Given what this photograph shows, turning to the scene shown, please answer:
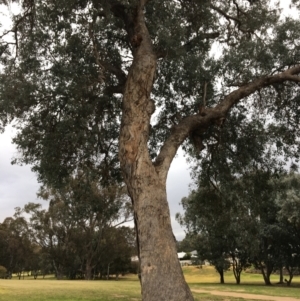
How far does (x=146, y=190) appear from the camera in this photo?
339 inches

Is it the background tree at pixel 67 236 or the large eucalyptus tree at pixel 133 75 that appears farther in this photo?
the background tree at pixel 67 236

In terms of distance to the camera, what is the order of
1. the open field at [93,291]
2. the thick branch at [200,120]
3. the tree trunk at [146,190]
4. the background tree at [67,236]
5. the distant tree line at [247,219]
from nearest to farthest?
the tree trunk at [146,190], the thick branch at [200,120], the distant tree line at [247,219], the open field at [93,291], the background tree at [67,236]

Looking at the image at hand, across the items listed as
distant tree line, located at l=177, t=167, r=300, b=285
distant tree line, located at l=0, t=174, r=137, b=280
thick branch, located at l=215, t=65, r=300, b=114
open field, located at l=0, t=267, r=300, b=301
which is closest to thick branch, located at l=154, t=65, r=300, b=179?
thick branch, located at l=215, t=65, r=300, b=114

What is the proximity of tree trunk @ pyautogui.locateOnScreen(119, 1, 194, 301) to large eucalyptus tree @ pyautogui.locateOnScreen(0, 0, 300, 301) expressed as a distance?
0.05 m

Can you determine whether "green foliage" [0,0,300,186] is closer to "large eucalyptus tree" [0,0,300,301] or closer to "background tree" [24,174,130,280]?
"large eucalyptus tree" [0,0,300,301]

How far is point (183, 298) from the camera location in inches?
290

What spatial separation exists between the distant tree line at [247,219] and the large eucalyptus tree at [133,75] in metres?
2.13

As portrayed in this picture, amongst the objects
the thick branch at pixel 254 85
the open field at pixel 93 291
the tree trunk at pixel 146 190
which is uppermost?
the thick branch at pixel 254 85

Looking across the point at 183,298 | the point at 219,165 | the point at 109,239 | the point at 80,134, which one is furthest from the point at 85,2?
the point at 109,239

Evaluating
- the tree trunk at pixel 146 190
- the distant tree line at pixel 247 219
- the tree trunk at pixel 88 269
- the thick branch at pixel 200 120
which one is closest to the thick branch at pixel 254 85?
the thick branch at pixel 200 120

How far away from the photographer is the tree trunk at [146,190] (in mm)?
7509

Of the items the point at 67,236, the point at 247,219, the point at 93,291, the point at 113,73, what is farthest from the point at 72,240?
the point at 113,73

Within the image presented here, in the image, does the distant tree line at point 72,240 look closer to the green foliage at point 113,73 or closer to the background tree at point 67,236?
the background tree at point 67,236

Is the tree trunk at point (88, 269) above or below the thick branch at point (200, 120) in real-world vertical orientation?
below
